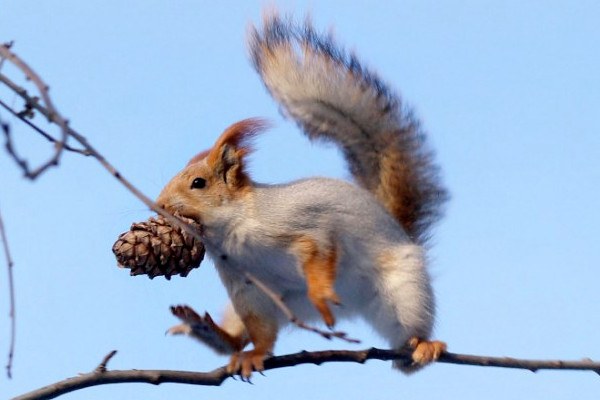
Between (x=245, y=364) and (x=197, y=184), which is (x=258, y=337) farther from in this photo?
(x=197, y=184)

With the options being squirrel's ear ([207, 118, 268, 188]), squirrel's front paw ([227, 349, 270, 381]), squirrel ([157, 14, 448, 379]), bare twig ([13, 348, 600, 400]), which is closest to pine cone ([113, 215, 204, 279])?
squirrel ([157, 14, 448, 379])

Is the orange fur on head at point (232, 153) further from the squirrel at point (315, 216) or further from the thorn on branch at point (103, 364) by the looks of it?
the thorn on branch at point (103, 364)

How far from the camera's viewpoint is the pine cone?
8.67 ft

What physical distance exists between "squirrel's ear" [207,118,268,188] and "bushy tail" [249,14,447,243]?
270 millimetres

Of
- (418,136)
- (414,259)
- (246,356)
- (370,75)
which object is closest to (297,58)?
(370,75)

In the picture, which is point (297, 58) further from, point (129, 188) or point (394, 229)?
point (129, 188)

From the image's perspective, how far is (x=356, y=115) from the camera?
3.12m

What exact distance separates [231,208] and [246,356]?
44 cm

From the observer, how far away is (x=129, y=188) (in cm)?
113

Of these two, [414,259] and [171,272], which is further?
[414,259]

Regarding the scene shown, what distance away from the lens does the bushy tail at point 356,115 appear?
3.06 meters

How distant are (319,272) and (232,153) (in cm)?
49

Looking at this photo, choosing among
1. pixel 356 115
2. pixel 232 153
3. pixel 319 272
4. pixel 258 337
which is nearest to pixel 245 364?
pixel 258 337

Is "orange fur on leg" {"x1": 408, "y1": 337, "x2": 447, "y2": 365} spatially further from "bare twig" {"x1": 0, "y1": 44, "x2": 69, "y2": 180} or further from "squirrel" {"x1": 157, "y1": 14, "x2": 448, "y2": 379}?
"bare twig" {"x1": 0, "y1": 44, "x2": 69, "y2": 180}
